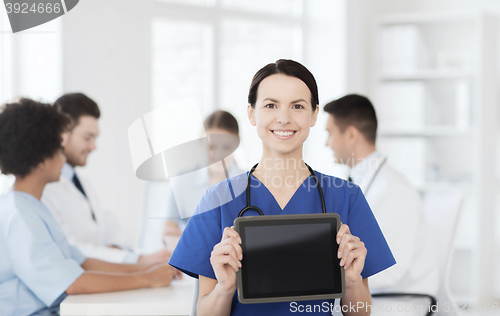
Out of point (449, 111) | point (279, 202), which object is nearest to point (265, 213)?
point (279, 202)

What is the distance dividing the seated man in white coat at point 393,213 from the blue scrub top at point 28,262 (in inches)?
40.5

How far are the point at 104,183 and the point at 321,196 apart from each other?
186 cm

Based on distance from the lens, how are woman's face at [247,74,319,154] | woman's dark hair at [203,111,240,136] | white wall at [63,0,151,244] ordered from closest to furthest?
woman's face at [247,74,319,154] < woman's dark hair at [203,111,240,136] < white wall at [63,0,151,244]

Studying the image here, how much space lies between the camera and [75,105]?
209 centimetres

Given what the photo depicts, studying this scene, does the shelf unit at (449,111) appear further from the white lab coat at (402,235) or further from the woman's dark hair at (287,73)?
the woman's dark hair at (287,73)

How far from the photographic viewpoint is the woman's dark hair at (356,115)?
2.00 metres

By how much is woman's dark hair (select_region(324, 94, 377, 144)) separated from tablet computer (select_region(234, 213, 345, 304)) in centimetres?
111

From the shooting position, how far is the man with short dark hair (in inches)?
54.8

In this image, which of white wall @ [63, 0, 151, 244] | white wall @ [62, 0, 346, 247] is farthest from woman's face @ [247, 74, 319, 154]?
white wall @ [63, 0, 151, 244]

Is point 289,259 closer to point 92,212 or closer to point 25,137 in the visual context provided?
point 25,137

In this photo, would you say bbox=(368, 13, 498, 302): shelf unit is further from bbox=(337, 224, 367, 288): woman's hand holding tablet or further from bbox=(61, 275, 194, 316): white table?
bbox=(337, 224, 367, 288): woman's hand holding tablet

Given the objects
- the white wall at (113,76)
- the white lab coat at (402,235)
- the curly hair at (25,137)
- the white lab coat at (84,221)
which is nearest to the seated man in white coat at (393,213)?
the white lab coat at (402,235)

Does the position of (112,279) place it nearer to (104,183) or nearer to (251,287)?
(251,287)

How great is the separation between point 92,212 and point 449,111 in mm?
2664
